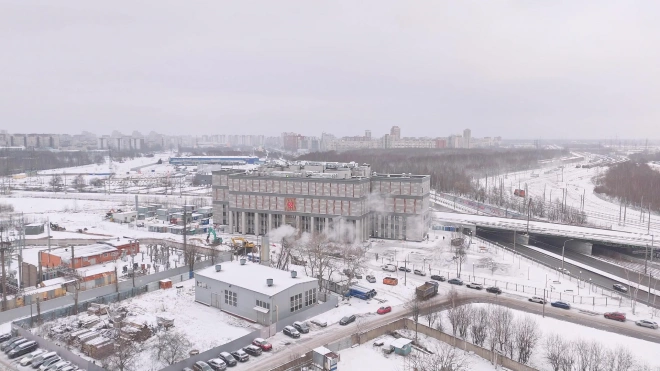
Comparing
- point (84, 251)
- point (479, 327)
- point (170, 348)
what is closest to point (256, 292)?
point (170, 348)

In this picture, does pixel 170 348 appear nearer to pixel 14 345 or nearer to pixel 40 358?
pixel 40 358

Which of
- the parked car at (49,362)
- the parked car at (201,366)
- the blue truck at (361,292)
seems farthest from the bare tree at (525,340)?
the parked car at (49,362)

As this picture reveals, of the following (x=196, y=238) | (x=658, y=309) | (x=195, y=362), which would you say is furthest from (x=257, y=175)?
(x=658, y=309)

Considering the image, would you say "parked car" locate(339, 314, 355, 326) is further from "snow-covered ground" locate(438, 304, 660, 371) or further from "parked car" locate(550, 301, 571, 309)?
"parked car" locate(550, 301, 571, 309)

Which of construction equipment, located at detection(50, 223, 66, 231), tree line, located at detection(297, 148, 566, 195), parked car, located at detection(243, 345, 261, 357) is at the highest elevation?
tree line, located at detection(297, 148, 566, 195)

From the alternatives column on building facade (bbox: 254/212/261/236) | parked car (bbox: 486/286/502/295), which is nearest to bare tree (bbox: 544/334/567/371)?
parked car (bbox: 486/286/502/295)

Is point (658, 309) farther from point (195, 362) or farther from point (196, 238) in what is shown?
point (196, 238)
